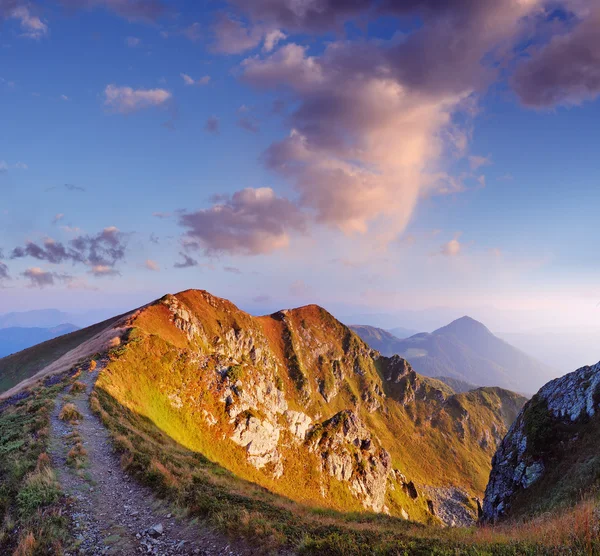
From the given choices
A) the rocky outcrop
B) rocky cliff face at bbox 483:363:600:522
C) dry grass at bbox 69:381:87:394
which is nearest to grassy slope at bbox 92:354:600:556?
rocky cliff face at bbox 483:363:600:522

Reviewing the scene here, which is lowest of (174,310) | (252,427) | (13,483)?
(252,427)

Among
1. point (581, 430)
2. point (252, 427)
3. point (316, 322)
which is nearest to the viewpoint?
point (581, 430)

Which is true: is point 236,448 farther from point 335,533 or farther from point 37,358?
point 37,358

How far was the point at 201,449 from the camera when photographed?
5119 centimetres

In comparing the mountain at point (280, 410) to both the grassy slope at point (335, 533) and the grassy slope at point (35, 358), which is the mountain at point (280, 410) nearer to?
the grassy slope at point (335, 533)

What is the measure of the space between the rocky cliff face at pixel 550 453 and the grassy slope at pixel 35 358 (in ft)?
372

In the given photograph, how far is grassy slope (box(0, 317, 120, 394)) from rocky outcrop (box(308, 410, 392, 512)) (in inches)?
3263

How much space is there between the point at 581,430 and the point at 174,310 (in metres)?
93.5

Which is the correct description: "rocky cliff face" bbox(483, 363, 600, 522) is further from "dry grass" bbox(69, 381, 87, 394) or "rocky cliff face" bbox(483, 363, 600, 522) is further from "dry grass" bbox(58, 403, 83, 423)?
"dry grass" bbox(69, 381, 87, 394)

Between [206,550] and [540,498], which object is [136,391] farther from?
[540,498]

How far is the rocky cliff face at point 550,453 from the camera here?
26006mm

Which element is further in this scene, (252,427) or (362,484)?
(362,484)

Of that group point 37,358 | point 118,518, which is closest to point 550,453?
point 118,518

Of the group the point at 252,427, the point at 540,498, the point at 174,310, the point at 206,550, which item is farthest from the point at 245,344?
the point at 206,550
